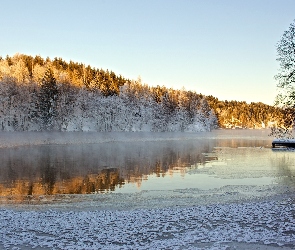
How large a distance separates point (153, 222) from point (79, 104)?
96.0m

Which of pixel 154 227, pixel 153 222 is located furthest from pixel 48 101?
pixel 154 227

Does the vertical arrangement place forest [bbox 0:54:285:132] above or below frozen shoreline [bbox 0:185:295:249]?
above

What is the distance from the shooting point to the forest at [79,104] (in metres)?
88.8

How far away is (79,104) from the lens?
352 feet

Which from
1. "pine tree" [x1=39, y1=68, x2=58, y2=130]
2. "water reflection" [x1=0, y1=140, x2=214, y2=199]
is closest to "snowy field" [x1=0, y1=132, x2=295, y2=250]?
"water reflection" [x1=0, y1=140, x2=214, y2=199]

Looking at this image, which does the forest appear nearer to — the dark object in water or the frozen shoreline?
the dark object in water

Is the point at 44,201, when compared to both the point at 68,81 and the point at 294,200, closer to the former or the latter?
A: the point at 294,200

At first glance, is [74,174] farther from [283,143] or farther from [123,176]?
[283,143]

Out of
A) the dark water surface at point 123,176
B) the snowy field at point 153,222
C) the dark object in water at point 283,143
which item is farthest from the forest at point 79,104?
the snowy field at point 153,222

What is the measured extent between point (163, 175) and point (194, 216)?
1293 cm

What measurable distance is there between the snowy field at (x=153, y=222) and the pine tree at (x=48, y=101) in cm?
7574

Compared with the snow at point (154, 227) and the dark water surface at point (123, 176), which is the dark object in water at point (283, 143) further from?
the snow at point (154, 227)

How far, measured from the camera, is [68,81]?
338 feet

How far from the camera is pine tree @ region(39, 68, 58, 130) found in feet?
302
